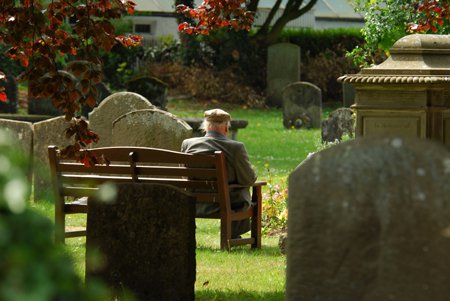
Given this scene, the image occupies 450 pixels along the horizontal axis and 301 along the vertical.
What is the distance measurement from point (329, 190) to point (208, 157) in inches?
206

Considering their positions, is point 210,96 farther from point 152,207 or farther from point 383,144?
point 383,144

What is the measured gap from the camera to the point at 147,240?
6543mm

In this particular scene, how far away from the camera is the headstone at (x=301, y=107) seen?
2608 centimetres

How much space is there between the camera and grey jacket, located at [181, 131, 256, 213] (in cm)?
984

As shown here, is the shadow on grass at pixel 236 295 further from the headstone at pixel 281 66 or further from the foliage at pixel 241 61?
the foliage at pixel 241 61

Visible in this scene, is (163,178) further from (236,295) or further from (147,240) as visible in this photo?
(147,240)

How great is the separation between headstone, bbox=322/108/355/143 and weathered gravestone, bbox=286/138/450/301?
12425 millimetres

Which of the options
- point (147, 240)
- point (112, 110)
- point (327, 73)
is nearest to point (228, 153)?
point (147, 240)

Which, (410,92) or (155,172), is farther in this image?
(155,172)

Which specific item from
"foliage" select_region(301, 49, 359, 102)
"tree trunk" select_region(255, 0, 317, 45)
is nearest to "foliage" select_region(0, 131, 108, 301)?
"foliage" select_region(301, 49, 359, 102)

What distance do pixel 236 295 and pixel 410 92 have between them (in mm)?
2137

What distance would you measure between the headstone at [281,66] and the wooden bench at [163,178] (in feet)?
A: 76.0

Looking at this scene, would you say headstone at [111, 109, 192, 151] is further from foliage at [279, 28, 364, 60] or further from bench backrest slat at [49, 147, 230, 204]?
foliage at [279, 28, 364, 60]

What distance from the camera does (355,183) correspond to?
14.0 ft
